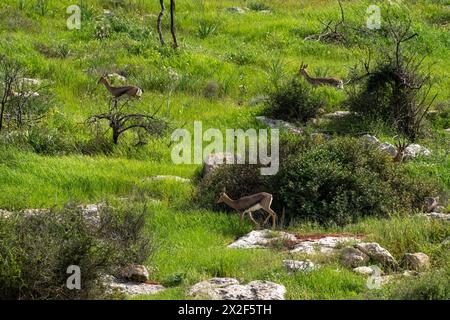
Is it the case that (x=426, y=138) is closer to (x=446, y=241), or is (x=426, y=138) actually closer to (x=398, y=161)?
(x=398, y=161)

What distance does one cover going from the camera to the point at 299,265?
11242mm

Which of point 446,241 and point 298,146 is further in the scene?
point 298,146

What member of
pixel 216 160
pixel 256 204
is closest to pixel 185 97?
pixel 216 160

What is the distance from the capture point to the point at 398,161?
638 inches

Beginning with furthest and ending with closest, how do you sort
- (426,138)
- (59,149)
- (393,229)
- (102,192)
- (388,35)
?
(388,35)
(426,138)
(59,149)
(102,192)
(393,229)

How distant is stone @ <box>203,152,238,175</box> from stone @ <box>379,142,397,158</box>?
2610 mm

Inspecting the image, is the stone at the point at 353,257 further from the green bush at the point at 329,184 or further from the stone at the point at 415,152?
the stone at the point at 415,152

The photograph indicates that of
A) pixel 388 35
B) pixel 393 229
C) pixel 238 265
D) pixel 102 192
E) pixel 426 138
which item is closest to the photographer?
pixel 238 265

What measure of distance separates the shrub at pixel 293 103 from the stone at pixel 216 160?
3.51m

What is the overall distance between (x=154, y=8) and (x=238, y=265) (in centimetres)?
1615

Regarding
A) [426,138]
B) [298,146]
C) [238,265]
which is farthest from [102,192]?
[426,138]

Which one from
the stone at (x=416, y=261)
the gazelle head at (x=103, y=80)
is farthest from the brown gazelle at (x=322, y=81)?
the stone at (x=416, y=261)

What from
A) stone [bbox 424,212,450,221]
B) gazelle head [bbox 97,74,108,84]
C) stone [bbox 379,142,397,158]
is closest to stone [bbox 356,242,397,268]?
stone [bbox 424,212,450,221]

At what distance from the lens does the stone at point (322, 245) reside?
12156 millimetres
